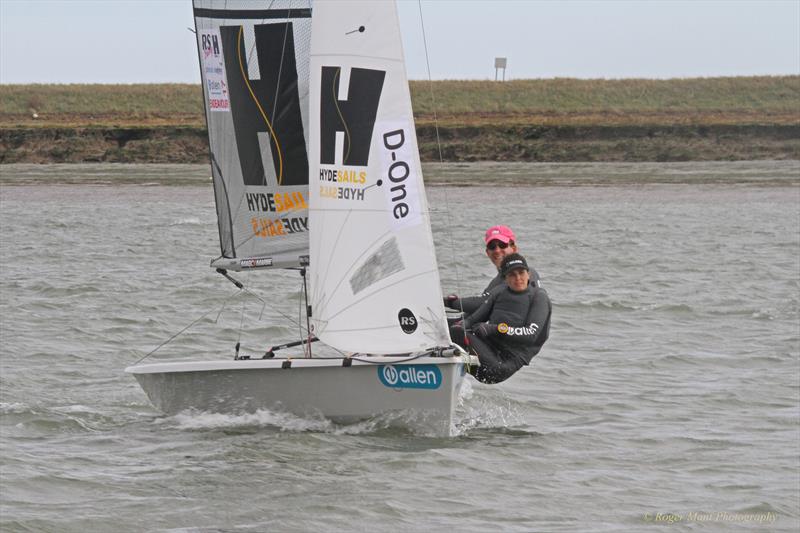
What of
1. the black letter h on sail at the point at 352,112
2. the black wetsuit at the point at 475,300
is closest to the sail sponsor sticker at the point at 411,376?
the black wetsuit at the point at 475,300

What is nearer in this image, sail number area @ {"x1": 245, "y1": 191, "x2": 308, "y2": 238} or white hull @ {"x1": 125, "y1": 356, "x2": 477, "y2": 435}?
white hull @ {"x1": 125, "y1": 356, "x2": 477, "y2": 435}

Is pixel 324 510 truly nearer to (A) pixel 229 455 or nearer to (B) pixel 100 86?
(A) pixel 229 455

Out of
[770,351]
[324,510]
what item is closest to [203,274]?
[770,351]

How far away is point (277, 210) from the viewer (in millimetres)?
10859

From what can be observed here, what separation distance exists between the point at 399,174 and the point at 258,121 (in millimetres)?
1731

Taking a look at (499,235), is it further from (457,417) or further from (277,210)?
(277,210)

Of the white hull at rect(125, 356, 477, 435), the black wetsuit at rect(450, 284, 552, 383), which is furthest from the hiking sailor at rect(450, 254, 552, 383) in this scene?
the white hull at rect(125, 356, 477, 435)

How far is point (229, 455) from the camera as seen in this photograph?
31.7 feet

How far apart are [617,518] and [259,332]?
25.9 ft

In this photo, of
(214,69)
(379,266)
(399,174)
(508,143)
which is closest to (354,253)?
(379,266)

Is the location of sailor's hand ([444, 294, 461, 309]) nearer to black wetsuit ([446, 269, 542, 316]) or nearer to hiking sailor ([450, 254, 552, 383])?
black wetsuit ([446, 269, 542, 316])

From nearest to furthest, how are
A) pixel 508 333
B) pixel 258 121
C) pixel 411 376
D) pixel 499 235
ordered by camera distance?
1. pixel 411 376
2. pixel 508 333
3. pixel 499 235
4. pixel 258 121

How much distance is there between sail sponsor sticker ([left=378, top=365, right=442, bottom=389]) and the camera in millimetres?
9531

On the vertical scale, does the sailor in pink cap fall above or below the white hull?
above
